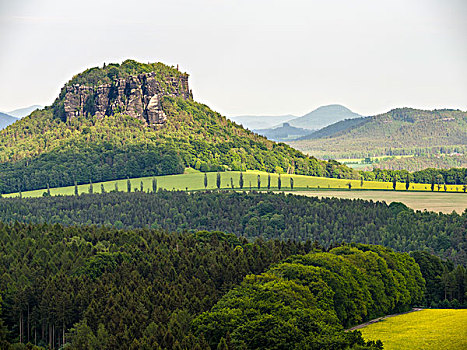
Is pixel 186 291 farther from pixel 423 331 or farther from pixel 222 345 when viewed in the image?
pixel 423 331

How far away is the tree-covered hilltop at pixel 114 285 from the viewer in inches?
3108

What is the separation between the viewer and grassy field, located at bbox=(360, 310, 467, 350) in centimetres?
8325

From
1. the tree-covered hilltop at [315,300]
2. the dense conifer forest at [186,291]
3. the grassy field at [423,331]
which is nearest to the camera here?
the tree-covered hilltop at [315,300]

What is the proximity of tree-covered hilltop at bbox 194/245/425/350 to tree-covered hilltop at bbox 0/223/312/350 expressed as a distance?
4.47 m

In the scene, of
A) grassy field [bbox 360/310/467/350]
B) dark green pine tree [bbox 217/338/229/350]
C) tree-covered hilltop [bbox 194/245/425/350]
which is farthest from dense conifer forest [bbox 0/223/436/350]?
grassy field [bbox 360/310/467/350]

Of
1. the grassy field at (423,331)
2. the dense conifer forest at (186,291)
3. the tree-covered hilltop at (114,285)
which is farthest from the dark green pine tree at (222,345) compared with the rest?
the grassy field at (423,331)

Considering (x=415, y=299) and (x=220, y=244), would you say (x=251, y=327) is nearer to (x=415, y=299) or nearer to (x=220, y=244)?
(x=415, y=299)

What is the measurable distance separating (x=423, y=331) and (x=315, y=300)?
14.7 meters

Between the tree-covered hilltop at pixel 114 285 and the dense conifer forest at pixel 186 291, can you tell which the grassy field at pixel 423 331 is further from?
the tree-covered hilltop at pixel 114 285

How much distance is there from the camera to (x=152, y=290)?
9712 cm

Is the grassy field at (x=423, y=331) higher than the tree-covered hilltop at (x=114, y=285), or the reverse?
the tree-covered hilltop at (x=114, y=285)

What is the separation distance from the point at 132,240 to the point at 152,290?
44.5 m

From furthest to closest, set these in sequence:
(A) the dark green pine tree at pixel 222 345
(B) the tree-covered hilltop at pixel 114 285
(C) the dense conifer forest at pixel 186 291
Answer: (B) the tree-covered hilltop at pixel 114 285
(C) the dense conifer forest at pixel 186 291
(A) the dark green pine tree at pixel 222 345

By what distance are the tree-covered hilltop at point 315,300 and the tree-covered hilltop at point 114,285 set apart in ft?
14.7
